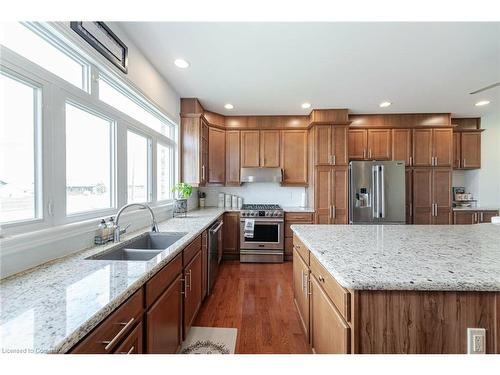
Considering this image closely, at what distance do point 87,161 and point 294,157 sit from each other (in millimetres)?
3289

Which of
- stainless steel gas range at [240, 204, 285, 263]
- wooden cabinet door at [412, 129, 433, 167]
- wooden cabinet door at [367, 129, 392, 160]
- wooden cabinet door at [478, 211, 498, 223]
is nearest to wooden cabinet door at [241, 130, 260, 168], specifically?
stainless steel gas range at [240, 204, 285, 263]

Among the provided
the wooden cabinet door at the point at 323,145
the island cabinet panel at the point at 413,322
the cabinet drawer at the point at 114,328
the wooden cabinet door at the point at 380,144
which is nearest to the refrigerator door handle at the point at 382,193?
the wooden cabinet door at the point at 380,144

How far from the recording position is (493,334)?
932 mm

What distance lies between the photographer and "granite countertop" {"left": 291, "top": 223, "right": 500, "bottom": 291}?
3.01ft

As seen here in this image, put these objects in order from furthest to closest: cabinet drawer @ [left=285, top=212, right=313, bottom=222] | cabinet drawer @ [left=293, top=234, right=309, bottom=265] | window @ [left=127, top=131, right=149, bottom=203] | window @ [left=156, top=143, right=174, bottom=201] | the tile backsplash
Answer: the tile backsplash < cabinet drawer @ [left=285, top=212, right=313, bottom=222] < window @ [left=156, top=143, right=174, bottom=201] < window @ [left=127, top=131, right=149, bottom=203] < cabinet drawer @ [left=293, top=234, right=309, bottom=265]

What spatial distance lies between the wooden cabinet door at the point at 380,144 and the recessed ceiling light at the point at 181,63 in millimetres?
3364

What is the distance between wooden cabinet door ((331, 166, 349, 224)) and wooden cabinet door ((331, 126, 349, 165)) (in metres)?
0.14

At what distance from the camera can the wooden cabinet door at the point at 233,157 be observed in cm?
419

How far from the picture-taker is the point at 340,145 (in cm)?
378

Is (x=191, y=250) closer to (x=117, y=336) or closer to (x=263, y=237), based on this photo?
(x=117, y=336)

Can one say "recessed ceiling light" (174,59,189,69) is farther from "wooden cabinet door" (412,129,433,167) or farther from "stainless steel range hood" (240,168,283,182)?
"wooden cabinet door" (412,129,433,167)

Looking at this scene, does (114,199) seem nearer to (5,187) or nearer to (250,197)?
(5,187)

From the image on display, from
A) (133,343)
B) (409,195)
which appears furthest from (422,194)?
(133,343)

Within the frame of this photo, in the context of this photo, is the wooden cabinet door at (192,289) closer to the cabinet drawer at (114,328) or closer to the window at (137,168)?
the cabinet drawer at (114,328)
